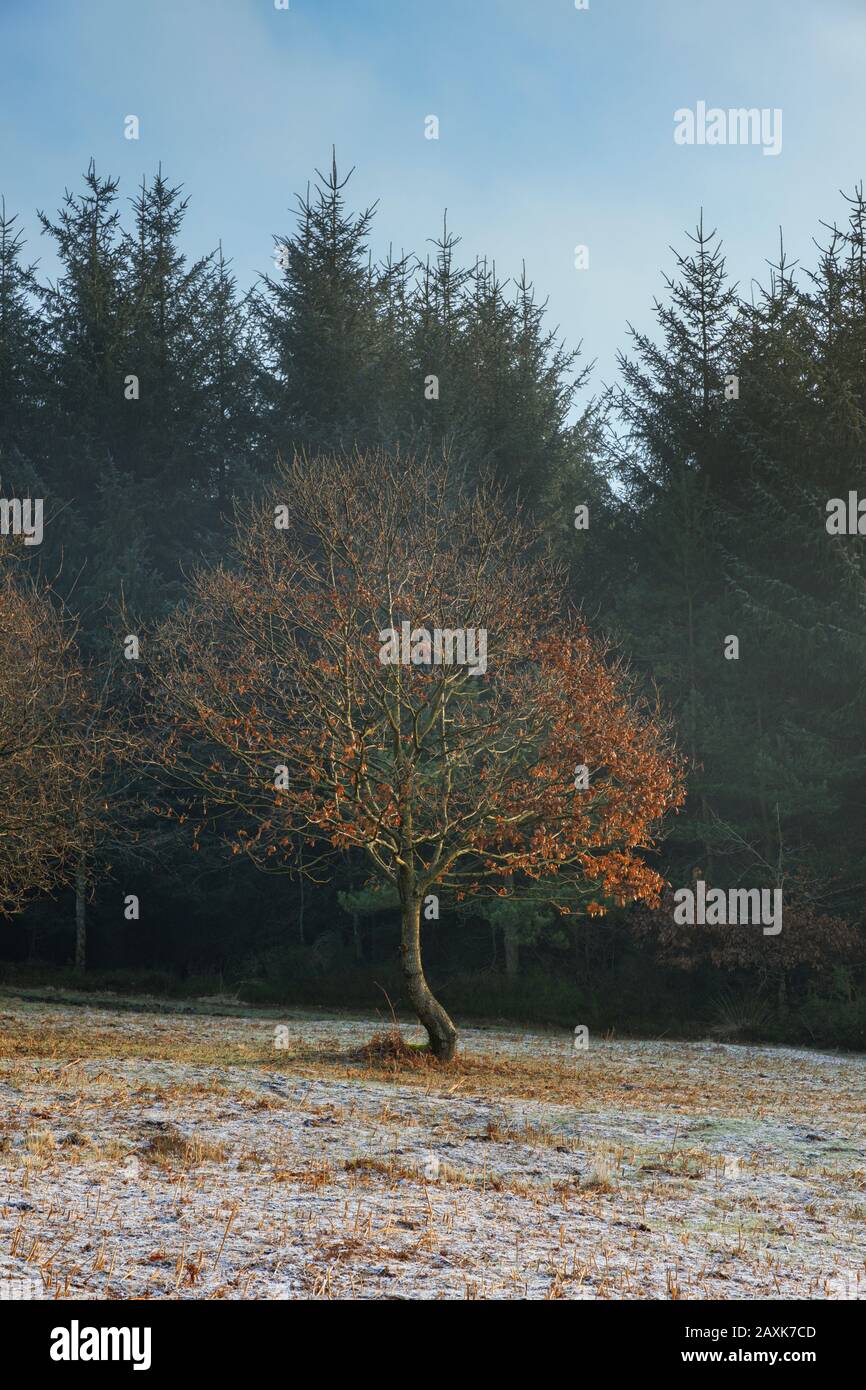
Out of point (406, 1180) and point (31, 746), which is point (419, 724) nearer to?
point (31, 746)

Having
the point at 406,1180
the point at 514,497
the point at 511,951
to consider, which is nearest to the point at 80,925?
the point at 511,951

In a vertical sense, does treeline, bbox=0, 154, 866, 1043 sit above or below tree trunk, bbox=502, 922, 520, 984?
above

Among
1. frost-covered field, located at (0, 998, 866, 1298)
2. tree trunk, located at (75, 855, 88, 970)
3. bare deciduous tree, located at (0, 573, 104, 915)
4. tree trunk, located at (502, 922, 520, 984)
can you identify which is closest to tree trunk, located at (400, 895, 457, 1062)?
frost-covered field, located at (0, 998, 866, 1298)

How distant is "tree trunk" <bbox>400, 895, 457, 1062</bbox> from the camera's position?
17484 mm

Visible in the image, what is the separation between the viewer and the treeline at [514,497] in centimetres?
3064

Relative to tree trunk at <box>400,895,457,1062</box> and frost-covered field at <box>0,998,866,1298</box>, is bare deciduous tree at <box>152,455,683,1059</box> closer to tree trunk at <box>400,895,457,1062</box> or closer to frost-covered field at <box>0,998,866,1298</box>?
tree trunk at <box>400,895,457,1062</box>

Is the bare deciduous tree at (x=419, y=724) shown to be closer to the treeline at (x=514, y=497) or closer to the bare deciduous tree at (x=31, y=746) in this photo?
the bare deciduous tree at (x=31, y=746)

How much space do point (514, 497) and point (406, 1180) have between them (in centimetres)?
3313

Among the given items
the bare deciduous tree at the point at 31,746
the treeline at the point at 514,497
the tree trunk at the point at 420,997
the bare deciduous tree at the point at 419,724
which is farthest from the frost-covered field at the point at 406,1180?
the treeline at the point at 514,497

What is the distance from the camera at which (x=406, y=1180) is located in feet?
33.2

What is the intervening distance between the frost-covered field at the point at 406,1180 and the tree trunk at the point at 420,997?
0.37 metres

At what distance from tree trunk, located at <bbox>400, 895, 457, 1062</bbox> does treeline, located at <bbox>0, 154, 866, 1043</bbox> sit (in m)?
9.08
